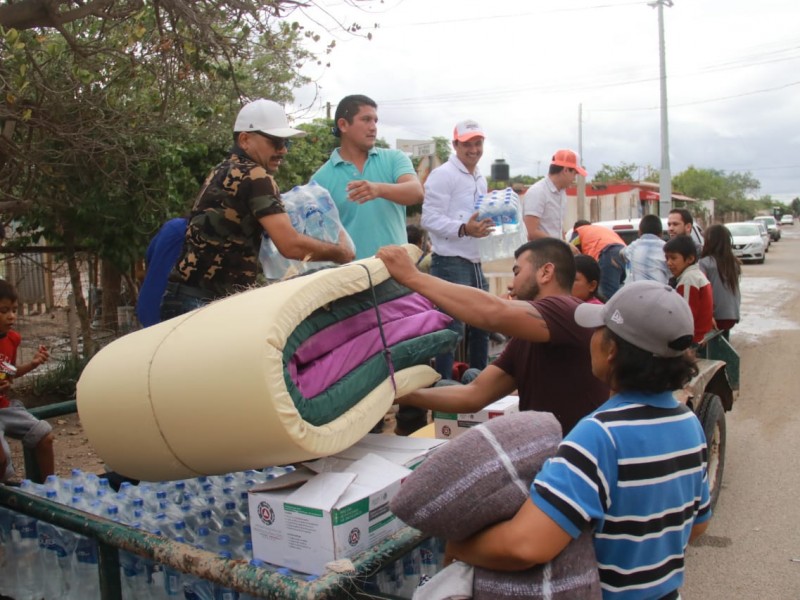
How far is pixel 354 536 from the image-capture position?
1.85m

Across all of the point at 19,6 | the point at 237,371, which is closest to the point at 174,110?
the point at 19,6

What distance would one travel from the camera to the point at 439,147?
25.8 meters

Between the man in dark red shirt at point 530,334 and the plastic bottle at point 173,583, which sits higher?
the man in dark red shirt at point 530,334

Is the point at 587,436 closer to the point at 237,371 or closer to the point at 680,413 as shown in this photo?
the point at 680,413

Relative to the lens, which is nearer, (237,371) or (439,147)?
(237,371)

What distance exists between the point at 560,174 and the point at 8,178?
4303mm

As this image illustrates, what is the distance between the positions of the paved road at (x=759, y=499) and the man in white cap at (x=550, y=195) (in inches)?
90.3

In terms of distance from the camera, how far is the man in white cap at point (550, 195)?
5383mm

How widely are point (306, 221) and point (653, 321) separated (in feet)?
5.61

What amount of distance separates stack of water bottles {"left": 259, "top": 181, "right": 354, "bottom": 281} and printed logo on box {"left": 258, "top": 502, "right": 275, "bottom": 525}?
3.96 feet

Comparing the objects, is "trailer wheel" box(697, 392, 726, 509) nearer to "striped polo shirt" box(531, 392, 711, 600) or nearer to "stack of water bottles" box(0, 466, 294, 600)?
"stack of water bottles" box(0, 466, 294, 600)

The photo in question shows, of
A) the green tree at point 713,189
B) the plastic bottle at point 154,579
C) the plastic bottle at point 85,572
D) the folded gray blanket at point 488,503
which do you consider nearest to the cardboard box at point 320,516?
the folded gray blanket at point 488,503

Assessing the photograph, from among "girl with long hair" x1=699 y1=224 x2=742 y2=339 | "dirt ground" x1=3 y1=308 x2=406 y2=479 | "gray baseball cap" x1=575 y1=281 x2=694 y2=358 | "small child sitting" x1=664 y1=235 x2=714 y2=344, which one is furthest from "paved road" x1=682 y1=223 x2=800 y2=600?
"gray baseball cap" x1=575 y1=281 x2=694 y2=358

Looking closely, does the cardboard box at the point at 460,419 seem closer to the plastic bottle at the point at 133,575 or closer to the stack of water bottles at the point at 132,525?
the stack of water bottles at the point at 132,525
